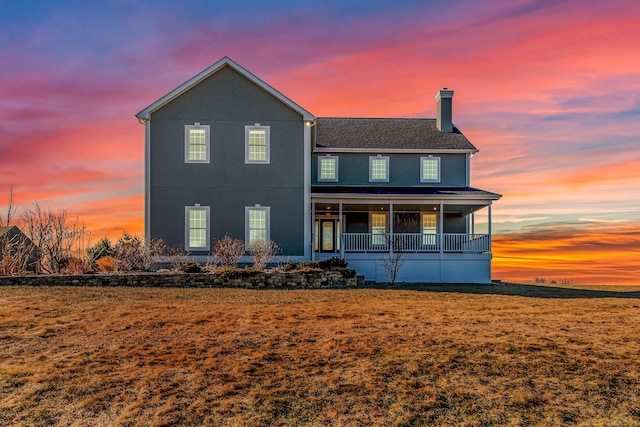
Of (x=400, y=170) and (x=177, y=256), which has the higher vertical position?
(x=400, y=170)

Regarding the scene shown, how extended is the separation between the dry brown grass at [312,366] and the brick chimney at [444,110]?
16.9m

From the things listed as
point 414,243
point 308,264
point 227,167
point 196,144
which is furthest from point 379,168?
point 196,144

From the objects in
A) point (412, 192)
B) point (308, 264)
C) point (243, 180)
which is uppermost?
point (243, 180)

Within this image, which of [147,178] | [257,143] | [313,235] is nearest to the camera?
[147,178]

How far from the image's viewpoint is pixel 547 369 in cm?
914

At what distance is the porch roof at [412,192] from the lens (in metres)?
24.1

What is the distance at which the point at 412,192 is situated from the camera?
82.6ft

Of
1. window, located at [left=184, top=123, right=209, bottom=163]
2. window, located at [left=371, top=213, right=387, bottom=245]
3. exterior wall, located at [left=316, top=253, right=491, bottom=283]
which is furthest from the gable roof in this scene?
window, located at [left=371, top=213, right=387, bottom=245]

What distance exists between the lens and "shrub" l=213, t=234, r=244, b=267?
71.8 feet

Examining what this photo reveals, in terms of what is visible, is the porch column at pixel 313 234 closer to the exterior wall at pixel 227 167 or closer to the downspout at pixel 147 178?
the exterior wall at pixel 227 167

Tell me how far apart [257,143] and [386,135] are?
860 cm

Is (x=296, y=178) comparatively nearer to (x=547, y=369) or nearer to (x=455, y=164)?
(x=455, y=164)

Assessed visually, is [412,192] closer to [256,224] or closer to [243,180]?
[256,224]

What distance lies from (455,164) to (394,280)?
811 centimetres
